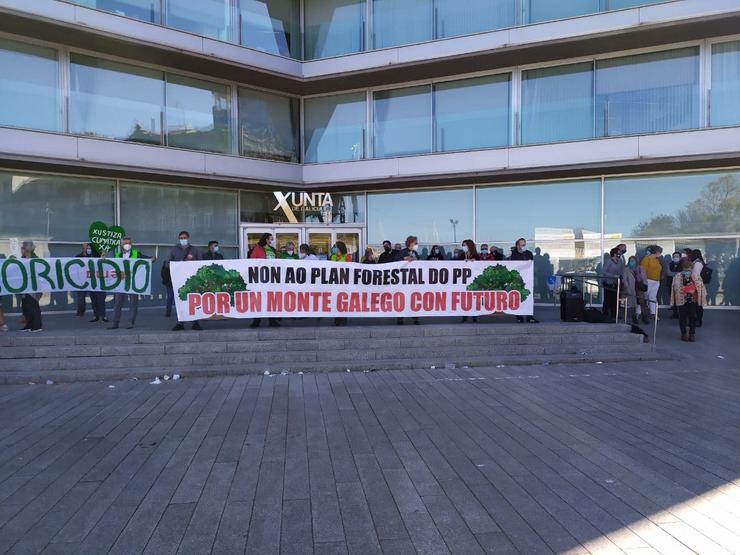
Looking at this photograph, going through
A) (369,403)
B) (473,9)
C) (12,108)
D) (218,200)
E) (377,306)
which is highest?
(473,9)

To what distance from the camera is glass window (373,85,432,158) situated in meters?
18.2

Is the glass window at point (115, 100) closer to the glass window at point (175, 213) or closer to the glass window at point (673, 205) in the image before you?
the glass window at point (175, 213)

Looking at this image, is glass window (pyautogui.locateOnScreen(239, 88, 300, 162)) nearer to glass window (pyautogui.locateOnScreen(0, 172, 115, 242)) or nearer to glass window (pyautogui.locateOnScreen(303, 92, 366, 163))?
glass window (pyautogui.locateOnScreen(303, 92, 366, 163))

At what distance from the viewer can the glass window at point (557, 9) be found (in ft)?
51.5

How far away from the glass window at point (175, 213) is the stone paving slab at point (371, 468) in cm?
902

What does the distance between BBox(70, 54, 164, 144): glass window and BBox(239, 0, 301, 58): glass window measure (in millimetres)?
3261

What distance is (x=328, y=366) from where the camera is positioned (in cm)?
948

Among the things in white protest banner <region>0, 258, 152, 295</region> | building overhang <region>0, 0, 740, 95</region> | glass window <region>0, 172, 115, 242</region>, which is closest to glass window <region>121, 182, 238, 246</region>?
glass window <region>0, 172, 115, 242</region>

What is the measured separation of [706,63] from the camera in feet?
51.0

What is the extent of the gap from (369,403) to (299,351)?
3.00m

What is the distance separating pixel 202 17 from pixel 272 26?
2481 mm

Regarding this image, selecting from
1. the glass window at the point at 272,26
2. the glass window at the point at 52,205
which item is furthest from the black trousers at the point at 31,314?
the glass window at the point at 272,26

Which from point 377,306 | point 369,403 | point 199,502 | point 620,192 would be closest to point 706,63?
point 620,192

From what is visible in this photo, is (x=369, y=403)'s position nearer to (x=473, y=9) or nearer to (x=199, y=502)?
(x=199, y=502)
